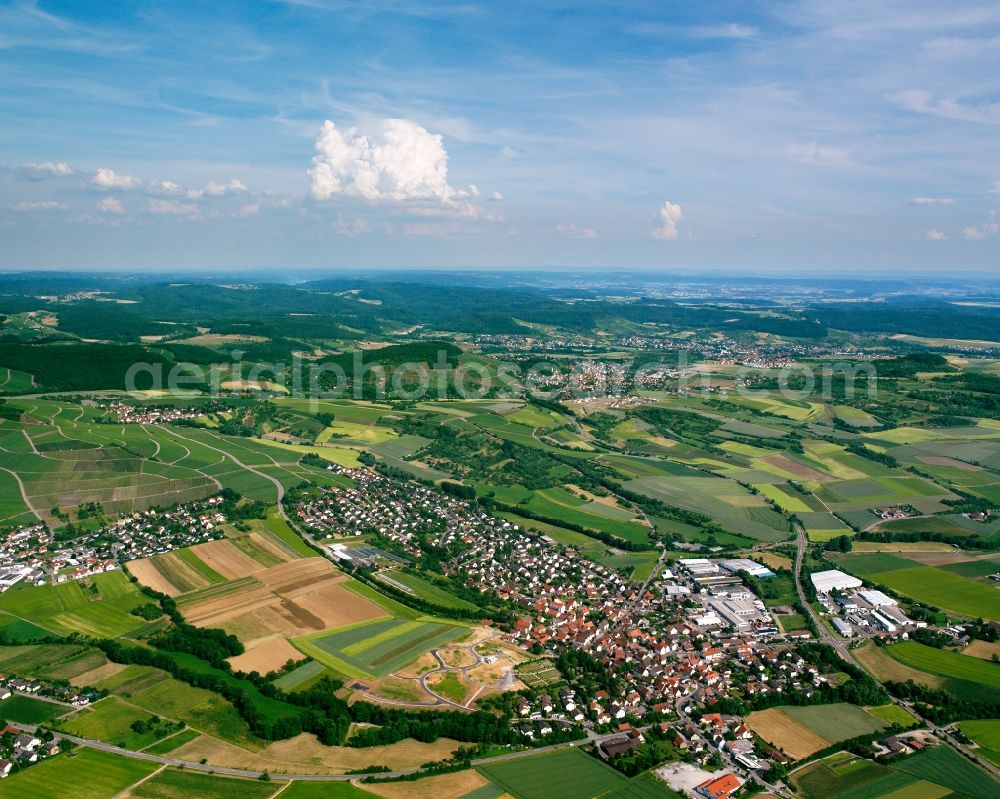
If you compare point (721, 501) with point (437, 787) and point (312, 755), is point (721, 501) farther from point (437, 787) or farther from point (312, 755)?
point (312, 755)

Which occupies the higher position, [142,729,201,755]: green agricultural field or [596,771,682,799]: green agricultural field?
[596,771,682,799]: green agricultural field

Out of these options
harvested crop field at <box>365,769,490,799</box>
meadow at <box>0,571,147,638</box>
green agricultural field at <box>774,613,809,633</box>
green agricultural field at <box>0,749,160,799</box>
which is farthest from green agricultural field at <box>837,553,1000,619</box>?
meadow at <box>0,571,147,638</box>

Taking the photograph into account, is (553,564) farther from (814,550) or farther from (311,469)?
(311,469)

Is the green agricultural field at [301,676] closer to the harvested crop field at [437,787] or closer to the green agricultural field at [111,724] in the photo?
the green agricultural field at [111,724]

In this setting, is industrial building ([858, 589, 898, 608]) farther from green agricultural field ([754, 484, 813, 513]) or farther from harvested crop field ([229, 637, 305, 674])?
harvested crop field ([229, 637, 305, 674])

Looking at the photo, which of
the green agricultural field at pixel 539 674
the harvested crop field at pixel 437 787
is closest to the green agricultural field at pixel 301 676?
the harvested crop field at pixel 437 787
